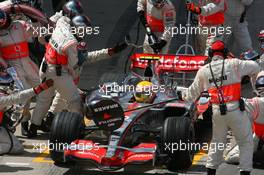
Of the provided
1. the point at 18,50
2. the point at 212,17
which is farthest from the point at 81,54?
the point at 212,17

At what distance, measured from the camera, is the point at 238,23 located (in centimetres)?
1395

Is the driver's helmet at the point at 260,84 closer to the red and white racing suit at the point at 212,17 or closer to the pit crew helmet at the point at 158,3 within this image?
the red and white racing suit at the point at 212,17

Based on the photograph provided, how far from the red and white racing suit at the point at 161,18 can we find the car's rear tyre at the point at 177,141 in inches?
141

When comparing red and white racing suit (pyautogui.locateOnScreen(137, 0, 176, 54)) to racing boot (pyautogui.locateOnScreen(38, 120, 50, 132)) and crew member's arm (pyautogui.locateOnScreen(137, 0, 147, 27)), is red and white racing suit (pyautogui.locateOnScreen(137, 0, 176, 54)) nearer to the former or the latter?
crew member's arm (pyautogui.locateOnScreen(137, 0, 147, 27))

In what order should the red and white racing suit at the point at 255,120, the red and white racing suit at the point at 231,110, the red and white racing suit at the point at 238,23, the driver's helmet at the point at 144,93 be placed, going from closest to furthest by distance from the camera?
1. the red and white racing suit at the point at 231,110
2. the red and white racing suit at the point at 255,120
3. the driver's helmet at the point at 144,93
4. the red and white racing suit at the point at 238,23

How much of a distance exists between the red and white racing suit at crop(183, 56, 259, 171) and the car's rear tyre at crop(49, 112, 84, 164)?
5.72ft

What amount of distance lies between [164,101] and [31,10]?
8.61 feet

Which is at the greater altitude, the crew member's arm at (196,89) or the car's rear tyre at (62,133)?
the crew member's arm at (196,89)

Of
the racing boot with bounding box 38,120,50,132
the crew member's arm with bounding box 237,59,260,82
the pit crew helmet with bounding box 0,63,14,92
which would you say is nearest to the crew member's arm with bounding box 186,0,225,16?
the racing boot with bounding box 38,120,50,132

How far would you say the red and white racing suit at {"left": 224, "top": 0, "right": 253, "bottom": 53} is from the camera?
13.8 meters

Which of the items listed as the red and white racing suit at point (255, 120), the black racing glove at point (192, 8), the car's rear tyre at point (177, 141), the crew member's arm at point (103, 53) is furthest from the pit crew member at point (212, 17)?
the car's rear tyre at point (177, 141)

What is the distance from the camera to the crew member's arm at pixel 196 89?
9891 mm

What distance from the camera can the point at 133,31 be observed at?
1565 centimetres

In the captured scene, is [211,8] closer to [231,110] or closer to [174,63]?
[174,63]
